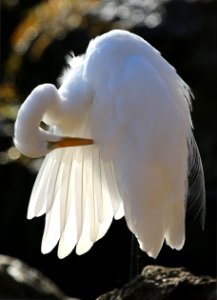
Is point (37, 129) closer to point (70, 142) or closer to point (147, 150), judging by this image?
point (70, 142)

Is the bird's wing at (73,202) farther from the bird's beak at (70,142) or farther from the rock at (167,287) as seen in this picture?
the rock at (167,287)

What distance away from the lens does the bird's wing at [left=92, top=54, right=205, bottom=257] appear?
3.55 metres

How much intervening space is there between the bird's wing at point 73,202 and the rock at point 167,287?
709 millimetres

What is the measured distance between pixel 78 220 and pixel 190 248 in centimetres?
171

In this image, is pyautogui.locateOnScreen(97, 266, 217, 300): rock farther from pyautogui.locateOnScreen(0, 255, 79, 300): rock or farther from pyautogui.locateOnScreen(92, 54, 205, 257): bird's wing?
pyautogui.locateOnScreen(0, 255, 79, 300): rock

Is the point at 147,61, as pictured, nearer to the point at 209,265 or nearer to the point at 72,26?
the point at 209,265

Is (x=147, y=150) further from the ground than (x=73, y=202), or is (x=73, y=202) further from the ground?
(x=147, y=150)

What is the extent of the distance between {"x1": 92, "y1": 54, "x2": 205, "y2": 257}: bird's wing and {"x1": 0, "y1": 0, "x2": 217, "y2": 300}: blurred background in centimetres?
183

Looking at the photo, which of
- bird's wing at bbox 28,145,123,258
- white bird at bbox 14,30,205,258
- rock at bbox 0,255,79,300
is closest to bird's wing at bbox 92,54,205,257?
white bird at bbox 14,30,205,258

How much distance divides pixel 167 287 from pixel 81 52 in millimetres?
3523

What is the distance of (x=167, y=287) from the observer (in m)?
3.20

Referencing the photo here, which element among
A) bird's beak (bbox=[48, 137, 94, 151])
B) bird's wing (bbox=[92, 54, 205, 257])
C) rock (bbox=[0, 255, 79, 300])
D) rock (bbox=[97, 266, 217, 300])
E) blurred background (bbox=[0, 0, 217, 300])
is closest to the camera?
rock (bbox=[97, 266, 217, 300])

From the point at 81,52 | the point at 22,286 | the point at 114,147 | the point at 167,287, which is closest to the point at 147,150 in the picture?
the point at 114,147

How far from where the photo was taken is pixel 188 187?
3.93m
